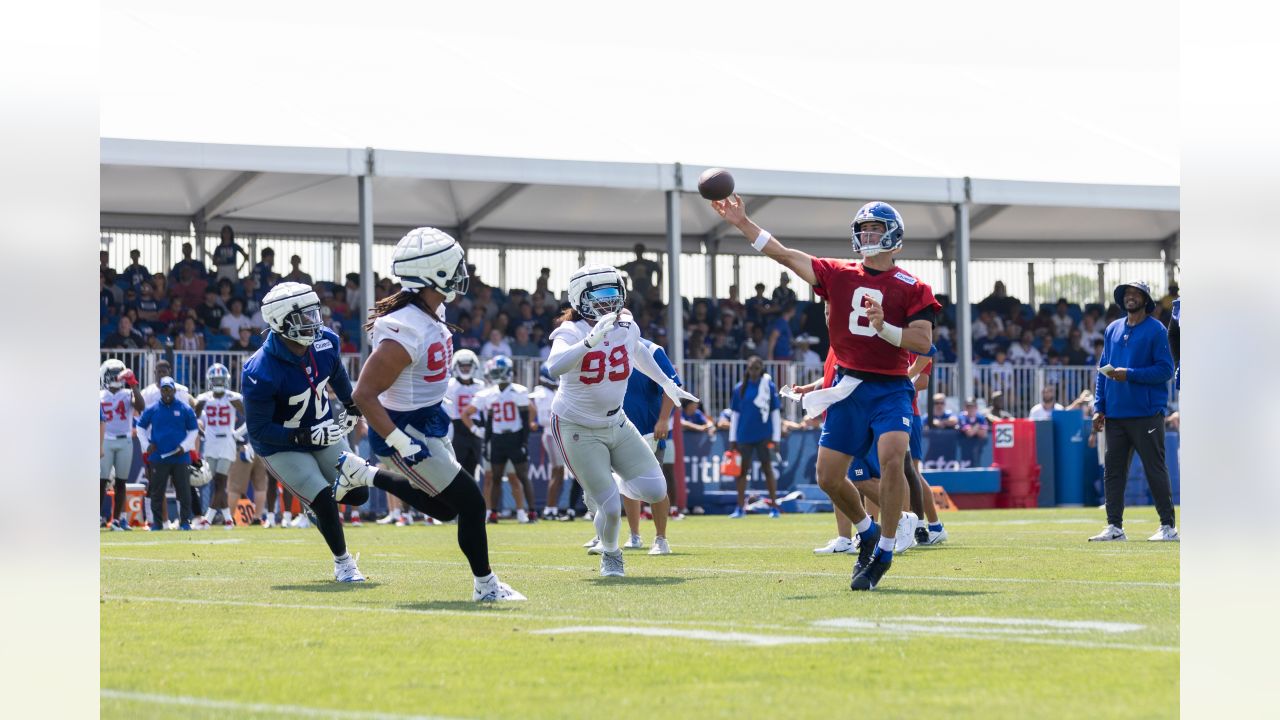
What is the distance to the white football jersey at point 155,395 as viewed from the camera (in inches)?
846

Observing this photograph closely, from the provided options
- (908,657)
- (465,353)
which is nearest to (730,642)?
(908,657)

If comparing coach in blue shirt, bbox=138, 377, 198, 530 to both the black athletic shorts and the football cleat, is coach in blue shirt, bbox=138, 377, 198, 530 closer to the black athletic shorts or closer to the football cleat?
the black athletic shorts

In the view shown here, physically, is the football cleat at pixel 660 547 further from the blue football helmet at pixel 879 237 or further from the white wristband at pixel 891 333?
the white wristband at pixel 891 333

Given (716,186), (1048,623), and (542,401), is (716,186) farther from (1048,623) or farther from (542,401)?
(542,401)

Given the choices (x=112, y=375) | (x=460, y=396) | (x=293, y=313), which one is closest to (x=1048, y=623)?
(x=293, y=313)

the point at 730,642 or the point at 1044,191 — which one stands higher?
the point at 1044,191

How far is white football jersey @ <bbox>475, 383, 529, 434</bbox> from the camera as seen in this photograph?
22.9m

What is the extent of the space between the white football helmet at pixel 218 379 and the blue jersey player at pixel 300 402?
40.6 feet

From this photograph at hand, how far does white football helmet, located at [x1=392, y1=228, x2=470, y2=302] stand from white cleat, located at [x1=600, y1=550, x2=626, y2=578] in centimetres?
271

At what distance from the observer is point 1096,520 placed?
1942 cm

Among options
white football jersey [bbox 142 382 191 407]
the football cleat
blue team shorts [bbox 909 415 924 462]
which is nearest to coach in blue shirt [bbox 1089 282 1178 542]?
blue team shorts [bbox 909 415 924 462]

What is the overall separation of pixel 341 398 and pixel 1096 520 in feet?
37.2

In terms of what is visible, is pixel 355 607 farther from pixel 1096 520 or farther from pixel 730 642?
pixel 1096 520

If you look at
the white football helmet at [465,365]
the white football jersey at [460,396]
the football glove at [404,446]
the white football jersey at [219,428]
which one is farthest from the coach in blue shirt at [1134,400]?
the white football jersey at [219,428]
